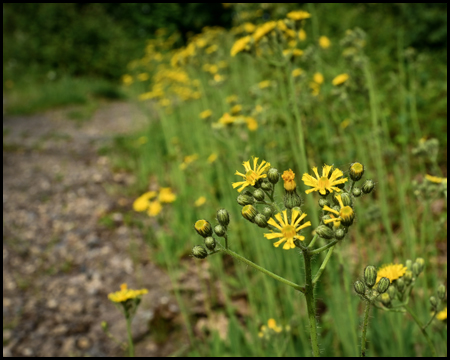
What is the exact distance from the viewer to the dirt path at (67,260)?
2729mm

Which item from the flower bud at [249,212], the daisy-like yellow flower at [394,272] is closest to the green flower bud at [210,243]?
the flower bud at [249,212]

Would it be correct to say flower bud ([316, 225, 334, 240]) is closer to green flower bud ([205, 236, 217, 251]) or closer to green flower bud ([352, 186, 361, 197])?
green flower bud ([352, 186, 361, 197])

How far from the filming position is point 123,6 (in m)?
20.5

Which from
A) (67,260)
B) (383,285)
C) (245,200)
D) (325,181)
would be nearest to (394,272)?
(383,285)

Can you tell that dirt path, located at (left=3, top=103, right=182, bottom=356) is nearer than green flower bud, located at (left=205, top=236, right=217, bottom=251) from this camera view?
No

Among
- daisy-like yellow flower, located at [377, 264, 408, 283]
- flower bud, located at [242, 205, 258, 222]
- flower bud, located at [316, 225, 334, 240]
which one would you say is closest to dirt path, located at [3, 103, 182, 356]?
daisy-like yellow flower, located at [377, 264, 408, 283]

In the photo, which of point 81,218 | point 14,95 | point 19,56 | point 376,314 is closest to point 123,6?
point 19,56

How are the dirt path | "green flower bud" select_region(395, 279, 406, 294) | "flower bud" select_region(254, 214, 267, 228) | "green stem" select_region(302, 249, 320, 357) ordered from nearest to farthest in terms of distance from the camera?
1. "green stem" select_region(302, 249, 320, 357)
2. "flower bud" select_region(254, 214, 267, 228)
3. "green flower bud" select_region(395, 279, 406, 294)
4. the dirt path

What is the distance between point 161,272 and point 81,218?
5.08 ft

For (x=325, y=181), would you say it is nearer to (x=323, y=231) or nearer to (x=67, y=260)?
(x=323, y=231)

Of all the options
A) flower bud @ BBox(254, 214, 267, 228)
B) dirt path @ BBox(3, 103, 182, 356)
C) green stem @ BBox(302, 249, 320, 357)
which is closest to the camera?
green stem @ BBox(302, 249, 320, 357)

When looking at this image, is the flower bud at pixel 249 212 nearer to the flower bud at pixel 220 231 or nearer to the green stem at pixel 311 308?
the flower bud at pixel 220 231

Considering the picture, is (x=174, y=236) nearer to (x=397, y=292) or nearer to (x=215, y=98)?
(x=215, y=98)

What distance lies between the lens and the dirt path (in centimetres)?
273
